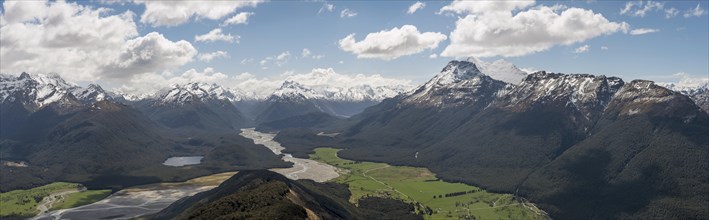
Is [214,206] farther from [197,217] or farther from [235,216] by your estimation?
[235,216]

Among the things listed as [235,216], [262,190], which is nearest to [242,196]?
[262,190]

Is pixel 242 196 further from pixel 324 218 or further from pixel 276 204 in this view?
pixel 324 218

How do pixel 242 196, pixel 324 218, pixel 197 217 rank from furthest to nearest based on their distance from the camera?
pixel 324 218 → pixel 242 196 → pixel 197 217

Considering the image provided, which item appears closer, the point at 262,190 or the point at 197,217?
the point at 197,217

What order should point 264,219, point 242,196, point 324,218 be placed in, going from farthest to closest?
point 324,218 < point 242,196 < point 264,219

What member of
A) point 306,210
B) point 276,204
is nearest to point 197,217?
point 276,204

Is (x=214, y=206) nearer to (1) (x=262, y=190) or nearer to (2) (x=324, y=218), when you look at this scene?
(1) (x=262, y=190)

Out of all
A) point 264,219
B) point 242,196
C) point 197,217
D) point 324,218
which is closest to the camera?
point 264,219

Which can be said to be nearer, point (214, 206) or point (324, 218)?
point (214, 206)

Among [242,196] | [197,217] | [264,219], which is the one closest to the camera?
[264,219]
